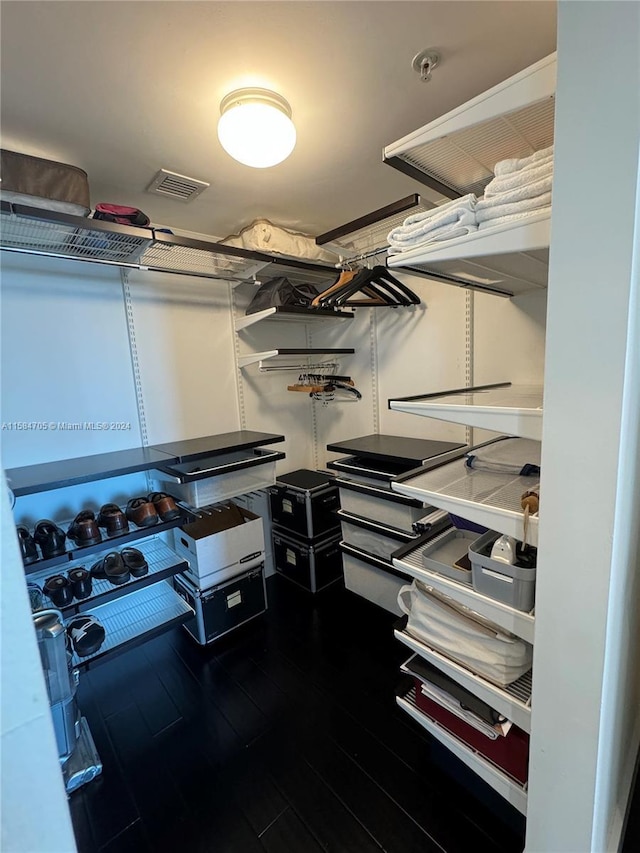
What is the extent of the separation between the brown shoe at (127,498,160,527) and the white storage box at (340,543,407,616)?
3.57ft

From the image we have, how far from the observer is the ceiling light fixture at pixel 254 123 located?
106 cm

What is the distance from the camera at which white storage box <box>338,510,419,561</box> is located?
6.39ft

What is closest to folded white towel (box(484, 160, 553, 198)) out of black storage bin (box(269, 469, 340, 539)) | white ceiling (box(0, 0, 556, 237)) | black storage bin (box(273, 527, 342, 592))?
white ceiling (box(0, 0, 556, 237))

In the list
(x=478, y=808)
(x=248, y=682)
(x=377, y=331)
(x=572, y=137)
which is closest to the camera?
(x=572, y=137)

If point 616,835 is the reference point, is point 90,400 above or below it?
above

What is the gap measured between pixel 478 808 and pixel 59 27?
7.97ft

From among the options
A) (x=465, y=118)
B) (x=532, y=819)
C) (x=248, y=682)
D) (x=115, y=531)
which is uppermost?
(x=465, y=118)

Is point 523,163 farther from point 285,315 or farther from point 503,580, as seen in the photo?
point 285,315

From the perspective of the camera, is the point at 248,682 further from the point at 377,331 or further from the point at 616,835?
the point at 377,331

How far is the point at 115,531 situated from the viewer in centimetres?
161

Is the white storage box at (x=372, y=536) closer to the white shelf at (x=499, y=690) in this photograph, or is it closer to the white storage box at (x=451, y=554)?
the white storage box at (x=451, y=554)

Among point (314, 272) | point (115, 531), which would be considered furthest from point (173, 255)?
point (115, 531)

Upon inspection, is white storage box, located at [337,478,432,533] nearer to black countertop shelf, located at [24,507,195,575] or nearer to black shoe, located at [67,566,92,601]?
black countertop shelf, located at [24,507,195,575]

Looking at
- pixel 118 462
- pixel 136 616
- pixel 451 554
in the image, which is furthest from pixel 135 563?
pixel 451 554
